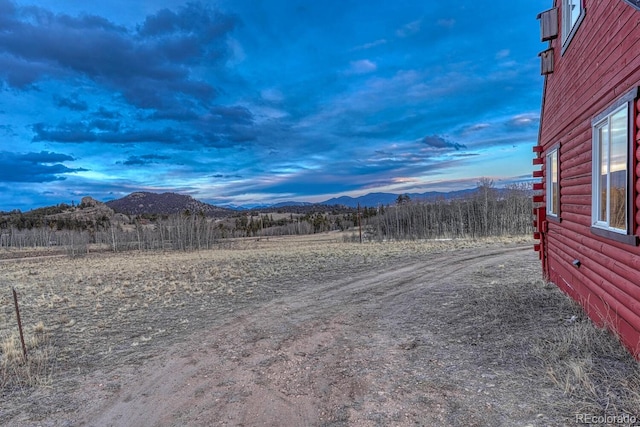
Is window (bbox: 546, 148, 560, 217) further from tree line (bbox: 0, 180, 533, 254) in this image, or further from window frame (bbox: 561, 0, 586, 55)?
tree line (bbox: 0, 180, 533, 254)

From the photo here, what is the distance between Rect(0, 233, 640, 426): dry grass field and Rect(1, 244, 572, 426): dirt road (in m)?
0.02

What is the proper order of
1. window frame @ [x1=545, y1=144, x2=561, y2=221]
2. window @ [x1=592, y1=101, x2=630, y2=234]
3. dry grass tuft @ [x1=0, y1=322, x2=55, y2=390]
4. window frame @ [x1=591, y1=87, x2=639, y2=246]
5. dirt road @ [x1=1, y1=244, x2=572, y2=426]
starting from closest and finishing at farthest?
dirt road @ [x1=1, y1=244, x2=572, y2=426], window frame @ [x1=591, y1=87, x2=639, y2=246], window @ [x1=592, y1=101, x2=630, y2=234], dry grass tuft @ [x1=0, y1=322, x2=55, y2=390], window frame @ [x1=545, y1=144, x2=561, y2=221]

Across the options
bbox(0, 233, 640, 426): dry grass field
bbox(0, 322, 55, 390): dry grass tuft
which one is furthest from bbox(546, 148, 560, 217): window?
bbox(0, 322, 55, 390): dry grass tuft

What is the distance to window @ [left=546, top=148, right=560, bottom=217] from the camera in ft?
22.0

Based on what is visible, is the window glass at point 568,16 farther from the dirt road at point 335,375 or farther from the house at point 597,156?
the dirt road at point 335,375

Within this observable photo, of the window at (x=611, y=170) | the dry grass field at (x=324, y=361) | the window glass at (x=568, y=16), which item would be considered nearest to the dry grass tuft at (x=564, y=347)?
the dry grass field at (x=324, y=361)

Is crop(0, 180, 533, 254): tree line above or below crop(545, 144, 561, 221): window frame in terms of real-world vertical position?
below

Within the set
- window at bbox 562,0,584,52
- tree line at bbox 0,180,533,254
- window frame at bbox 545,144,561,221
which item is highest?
window at bbox 562,0,584,52

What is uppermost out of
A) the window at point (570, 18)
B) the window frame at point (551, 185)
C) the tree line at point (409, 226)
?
the window at point (570, 18)

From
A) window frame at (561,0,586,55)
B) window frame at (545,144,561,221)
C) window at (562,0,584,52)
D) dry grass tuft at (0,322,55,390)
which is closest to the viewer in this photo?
dry grass tuft at (0,322,55,390)

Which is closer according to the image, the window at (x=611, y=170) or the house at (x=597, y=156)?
the house at (x=597, y=156)

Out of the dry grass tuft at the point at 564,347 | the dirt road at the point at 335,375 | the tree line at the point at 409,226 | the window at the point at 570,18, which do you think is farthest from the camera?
the tree line at the point at 409,226

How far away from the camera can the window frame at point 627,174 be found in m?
3.46

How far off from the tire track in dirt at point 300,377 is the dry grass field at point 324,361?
0.02 metres
